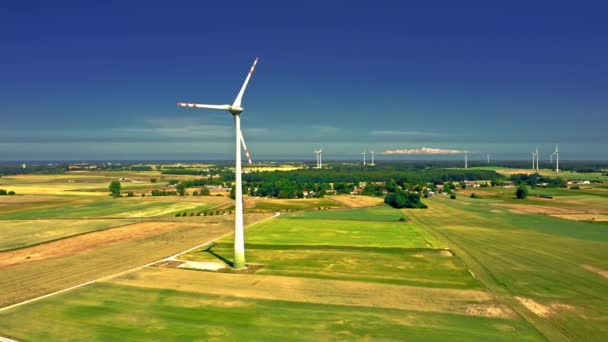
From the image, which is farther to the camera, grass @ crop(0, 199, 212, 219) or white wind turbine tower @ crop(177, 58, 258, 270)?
grass @ crop(0, 199, 212, 219)

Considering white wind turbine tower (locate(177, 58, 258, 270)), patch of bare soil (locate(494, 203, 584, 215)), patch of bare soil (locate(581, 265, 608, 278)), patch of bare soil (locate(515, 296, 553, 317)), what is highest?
white wind turbine tower (locate(177, 58, 258, 270))

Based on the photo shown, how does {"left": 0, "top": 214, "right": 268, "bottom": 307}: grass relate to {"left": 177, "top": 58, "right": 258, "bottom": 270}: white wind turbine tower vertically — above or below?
below

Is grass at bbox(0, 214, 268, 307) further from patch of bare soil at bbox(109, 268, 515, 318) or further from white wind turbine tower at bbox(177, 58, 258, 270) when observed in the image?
white wind turbine tower at bbox(177, 58, 258, 270)

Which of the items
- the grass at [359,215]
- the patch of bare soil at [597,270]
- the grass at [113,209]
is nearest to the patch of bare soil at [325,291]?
the patch of bare soil at [597,270]

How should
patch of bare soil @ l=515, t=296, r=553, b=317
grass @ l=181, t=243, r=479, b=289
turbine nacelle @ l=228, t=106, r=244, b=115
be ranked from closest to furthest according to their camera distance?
patch of bare soil @ l=515, t=296, r=553, b=317
grass @ l=181, t=243, r=479, b=289
turbine nacelle @ l=228, t=106, r=244, b=115

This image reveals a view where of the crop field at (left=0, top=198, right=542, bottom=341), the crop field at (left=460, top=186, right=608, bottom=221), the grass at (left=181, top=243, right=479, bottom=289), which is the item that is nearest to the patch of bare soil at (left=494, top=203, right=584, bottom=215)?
the crop field at (left=460, top=186, right=608, bottom=221)

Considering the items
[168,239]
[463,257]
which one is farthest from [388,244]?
[168,239]
